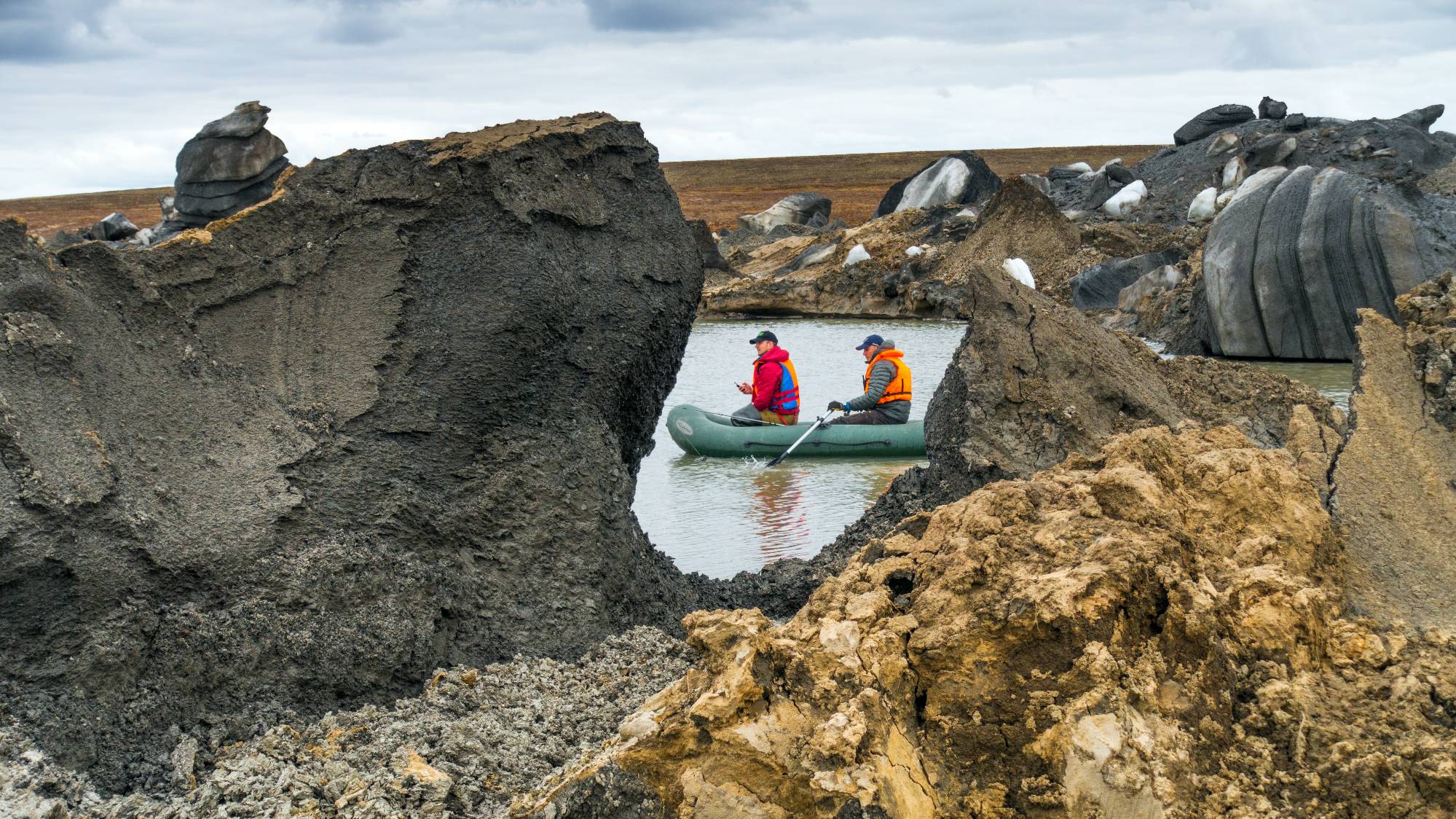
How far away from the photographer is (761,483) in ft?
38.0

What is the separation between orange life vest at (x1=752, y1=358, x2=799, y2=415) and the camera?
13.1 metres

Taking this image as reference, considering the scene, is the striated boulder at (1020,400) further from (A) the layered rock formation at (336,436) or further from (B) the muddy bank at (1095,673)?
(B) the muddy bank at (1095,673)

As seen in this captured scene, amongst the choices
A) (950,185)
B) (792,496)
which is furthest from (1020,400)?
(950,185)

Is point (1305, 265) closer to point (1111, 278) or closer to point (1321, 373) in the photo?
point (1321, 373)

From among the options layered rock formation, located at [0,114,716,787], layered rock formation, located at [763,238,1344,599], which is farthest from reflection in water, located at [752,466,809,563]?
layered rock formation, located at [0,114,716,787]

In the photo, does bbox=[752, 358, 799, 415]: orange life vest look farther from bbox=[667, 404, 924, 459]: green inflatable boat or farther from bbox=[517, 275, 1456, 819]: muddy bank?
bbox=[517, 275, 1456, 819]: muddy bank

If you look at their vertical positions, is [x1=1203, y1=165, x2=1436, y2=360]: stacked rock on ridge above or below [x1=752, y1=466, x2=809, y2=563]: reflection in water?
above

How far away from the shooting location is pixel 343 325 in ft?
14.9

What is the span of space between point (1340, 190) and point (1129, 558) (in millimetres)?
14218

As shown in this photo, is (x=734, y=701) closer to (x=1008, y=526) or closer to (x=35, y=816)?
(x=1008, y=526)

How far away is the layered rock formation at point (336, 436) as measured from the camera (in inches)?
144

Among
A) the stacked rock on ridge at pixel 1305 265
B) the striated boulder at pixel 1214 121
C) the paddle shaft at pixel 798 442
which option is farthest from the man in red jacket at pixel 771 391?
the striated boulder at pixel 1214 121

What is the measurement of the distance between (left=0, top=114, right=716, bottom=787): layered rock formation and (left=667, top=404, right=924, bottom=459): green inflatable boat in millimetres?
6931

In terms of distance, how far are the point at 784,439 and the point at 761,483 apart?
1036 millimetres
